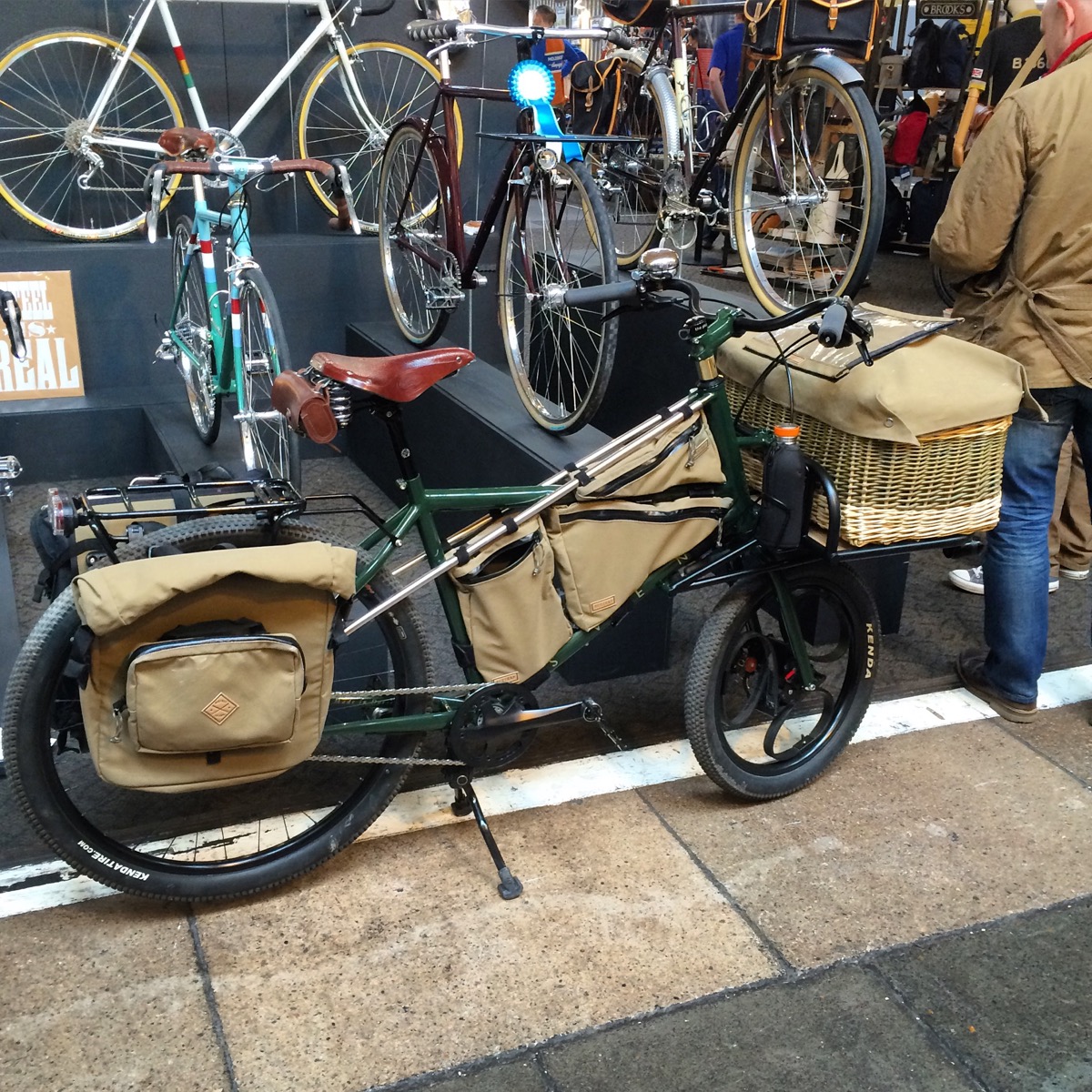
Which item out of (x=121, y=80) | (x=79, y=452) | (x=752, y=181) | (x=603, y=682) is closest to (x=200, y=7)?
(x=121, y=80)

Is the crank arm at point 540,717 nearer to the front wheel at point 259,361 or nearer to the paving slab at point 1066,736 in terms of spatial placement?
the paving slab at point 1066,736

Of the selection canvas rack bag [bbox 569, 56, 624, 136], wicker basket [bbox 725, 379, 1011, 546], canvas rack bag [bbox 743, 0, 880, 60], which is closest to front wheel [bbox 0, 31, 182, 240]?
canvas rack bag [bbox 569, 56, 624, 136]

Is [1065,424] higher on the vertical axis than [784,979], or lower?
higher

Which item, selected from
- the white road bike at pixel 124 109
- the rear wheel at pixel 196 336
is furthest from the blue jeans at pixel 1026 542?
the white road bike at pixel 124 109

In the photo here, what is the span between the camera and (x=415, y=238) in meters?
4.96

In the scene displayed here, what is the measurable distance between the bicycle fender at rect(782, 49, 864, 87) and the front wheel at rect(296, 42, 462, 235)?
2311 mm

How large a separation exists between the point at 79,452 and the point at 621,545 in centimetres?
349

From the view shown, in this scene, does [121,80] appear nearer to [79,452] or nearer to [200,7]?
[200,7]

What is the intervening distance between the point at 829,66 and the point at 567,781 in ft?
7.94

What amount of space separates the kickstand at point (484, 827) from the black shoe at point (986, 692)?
69.0 inches

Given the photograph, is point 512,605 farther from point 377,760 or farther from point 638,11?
point 638,11

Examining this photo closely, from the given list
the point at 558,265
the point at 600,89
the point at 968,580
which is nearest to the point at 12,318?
the point at 558,265

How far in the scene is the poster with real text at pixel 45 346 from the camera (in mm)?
5207

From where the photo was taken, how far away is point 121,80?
5.62 m
